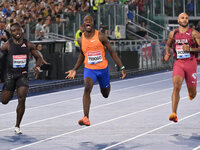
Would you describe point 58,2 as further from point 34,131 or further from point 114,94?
point 34,131

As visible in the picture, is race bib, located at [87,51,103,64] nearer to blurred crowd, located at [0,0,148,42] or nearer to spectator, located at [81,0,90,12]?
blurred crowd, located at [0,0,148,42]

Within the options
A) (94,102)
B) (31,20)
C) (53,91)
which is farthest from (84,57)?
(31,20)

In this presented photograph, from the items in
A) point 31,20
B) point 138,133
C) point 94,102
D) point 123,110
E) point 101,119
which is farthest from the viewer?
point 31,20

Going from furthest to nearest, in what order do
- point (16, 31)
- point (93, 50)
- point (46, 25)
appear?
point (46, 25)
point (16, 31)
point (93, 50)

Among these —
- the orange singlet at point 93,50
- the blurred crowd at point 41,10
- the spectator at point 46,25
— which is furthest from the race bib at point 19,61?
the spectator at point 46,25

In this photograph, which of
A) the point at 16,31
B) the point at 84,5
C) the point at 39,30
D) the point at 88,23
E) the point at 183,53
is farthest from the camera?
the point at 84,5

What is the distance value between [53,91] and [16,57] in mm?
9796

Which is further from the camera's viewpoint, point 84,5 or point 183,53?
point 84,5

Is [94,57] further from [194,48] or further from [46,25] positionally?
[46,25]

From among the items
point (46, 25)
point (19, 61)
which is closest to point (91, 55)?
point (19, 61)

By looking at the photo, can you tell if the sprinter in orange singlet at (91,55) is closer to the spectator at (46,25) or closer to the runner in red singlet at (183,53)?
the runner in red singlet at (183,53)

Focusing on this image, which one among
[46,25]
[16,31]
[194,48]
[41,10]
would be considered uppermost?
[16,31]

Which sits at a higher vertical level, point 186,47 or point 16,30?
point 16,30

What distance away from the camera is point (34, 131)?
10797mm
